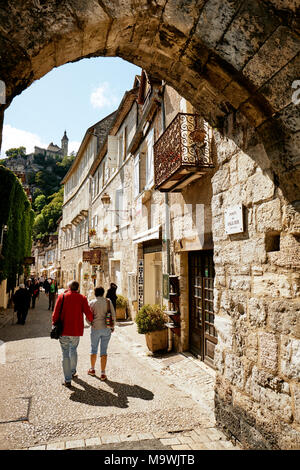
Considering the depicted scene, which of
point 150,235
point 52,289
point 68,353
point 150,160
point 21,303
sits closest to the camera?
point 68,353

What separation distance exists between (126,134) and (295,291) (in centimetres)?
1176

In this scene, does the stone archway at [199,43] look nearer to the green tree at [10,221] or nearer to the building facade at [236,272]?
the building facade at [236,272]

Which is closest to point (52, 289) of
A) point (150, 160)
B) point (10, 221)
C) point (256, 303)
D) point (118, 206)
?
point (10, 221)

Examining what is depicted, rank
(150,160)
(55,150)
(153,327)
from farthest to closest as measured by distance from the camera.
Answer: (55,150)
(150,160)
(153,327)

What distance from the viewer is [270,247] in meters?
2.78

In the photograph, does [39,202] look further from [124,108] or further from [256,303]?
[256,303]

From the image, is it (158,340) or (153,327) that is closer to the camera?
(153,327)

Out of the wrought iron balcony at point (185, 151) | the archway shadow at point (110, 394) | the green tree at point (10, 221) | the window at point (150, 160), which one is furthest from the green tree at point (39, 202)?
the archway shadow at point (110, 394)

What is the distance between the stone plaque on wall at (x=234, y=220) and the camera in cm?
312

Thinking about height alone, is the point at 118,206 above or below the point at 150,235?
above

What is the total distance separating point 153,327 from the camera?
6289 mm

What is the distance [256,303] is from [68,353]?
304cm

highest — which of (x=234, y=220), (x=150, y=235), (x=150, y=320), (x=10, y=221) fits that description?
(x=10, y=221)
